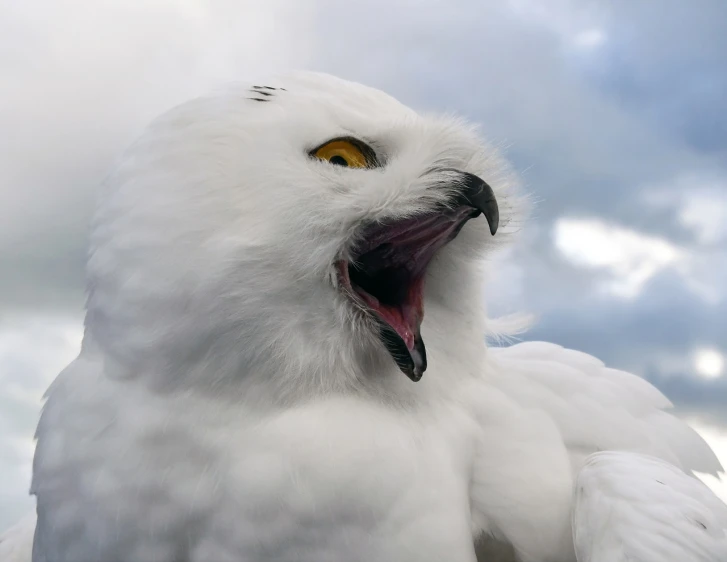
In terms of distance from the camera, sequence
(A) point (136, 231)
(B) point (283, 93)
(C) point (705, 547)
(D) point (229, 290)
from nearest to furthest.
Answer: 1. (C) point (705, 547)
2. (D) point (229, 290)
3. (A) point (136, 231)
4. (B) point (283, 93)

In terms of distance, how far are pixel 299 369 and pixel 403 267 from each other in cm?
41

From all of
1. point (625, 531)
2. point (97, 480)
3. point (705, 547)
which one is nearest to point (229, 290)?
point (97, 480)

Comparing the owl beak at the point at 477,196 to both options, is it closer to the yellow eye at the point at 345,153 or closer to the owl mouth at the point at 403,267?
the owl mouth at the point at 403,267

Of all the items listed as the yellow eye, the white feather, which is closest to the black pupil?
the yellow eye

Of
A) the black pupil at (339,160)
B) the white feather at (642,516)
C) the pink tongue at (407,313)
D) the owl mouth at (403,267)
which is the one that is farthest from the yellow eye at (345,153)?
the white feather at (642,516)

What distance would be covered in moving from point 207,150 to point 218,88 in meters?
0.34

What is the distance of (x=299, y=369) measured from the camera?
5.71 ft

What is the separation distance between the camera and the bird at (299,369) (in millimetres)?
1643

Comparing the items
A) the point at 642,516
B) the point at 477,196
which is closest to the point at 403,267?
the point at 477,196

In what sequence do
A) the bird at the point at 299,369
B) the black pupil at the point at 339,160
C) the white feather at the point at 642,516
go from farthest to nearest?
the black pupil at the point at 339,160 → the bird at the point at 299,369 → the white feather at the point at 642,516

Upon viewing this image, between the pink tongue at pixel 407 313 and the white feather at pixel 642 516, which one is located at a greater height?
the pink tongue at pixel 407 313

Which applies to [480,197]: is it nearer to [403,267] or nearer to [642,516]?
[403,267]

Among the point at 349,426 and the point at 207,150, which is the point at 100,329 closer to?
the point at 207,150

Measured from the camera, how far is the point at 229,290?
169 cm
